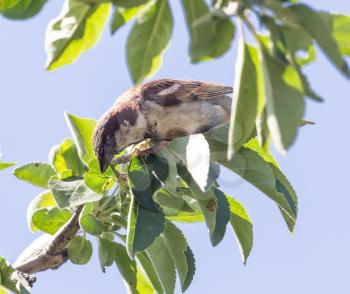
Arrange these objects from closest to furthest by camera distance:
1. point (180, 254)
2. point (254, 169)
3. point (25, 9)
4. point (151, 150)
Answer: point (25, 9) → point (254, 169) → point (180, 254) → point (151, 150)

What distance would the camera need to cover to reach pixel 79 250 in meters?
3.88

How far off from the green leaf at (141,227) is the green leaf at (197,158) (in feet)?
0.92

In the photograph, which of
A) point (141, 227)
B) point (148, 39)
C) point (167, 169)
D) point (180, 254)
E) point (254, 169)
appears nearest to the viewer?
point (148, 39)

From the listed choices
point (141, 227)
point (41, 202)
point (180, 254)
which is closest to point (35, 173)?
point (41, 202)

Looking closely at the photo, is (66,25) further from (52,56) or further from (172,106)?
(172,106)

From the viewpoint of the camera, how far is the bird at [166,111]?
5305 millimetres

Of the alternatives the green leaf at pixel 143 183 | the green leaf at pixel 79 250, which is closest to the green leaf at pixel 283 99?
the green leaf at pixel 143 183

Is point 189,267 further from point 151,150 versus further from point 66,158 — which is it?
point 66,158

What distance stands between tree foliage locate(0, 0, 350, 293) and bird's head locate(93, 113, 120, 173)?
2.9 inches

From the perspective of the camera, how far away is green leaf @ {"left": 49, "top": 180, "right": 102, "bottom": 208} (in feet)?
11.2

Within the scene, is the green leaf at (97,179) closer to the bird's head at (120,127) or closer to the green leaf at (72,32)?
the bird's head at (120,127)

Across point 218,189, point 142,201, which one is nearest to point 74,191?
point 142,201

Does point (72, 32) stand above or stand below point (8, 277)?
above

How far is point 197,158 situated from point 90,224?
798mm
